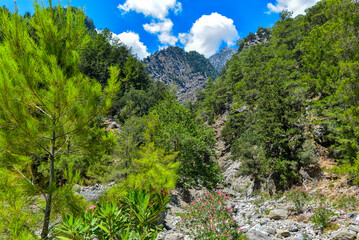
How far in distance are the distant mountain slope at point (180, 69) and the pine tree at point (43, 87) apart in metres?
135

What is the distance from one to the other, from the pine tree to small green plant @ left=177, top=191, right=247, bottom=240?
5166mm

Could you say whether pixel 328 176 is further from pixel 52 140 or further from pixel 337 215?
pixel 52 140

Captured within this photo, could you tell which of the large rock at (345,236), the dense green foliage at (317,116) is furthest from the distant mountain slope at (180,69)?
the large rock at (345,236)

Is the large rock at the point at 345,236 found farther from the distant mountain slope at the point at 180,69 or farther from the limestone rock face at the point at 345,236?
the distant mountain slope at the point at 180,69

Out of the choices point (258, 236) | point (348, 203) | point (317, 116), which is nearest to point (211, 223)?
point (258, 236)

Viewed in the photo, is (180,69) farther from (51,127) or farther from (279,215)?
(51,127)

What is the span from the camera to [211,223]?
22.1 feet

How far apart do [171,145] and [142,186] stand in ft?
34.3

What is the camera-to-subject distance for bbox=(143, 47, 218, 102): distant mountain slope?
148625 millimetres

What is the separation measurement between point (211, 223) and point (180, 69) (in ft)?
555

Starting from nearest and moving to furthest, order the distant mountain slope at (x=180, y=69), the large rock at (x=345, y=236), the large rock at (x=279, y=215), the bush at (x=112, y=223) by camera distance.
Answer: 1. the bush at (x=112, y=223)
2. the large rock at (x=345, y=236)
3. the large rock at (x=279, y=215)
4. the distant mountain slope at (x=180, y=69)

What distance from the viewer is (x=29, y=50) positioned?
283 cm

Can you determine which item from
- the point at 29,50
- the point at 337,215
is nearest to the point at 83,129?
the point at 29,50

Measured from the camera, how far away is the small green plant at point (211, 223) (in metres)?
6.04
